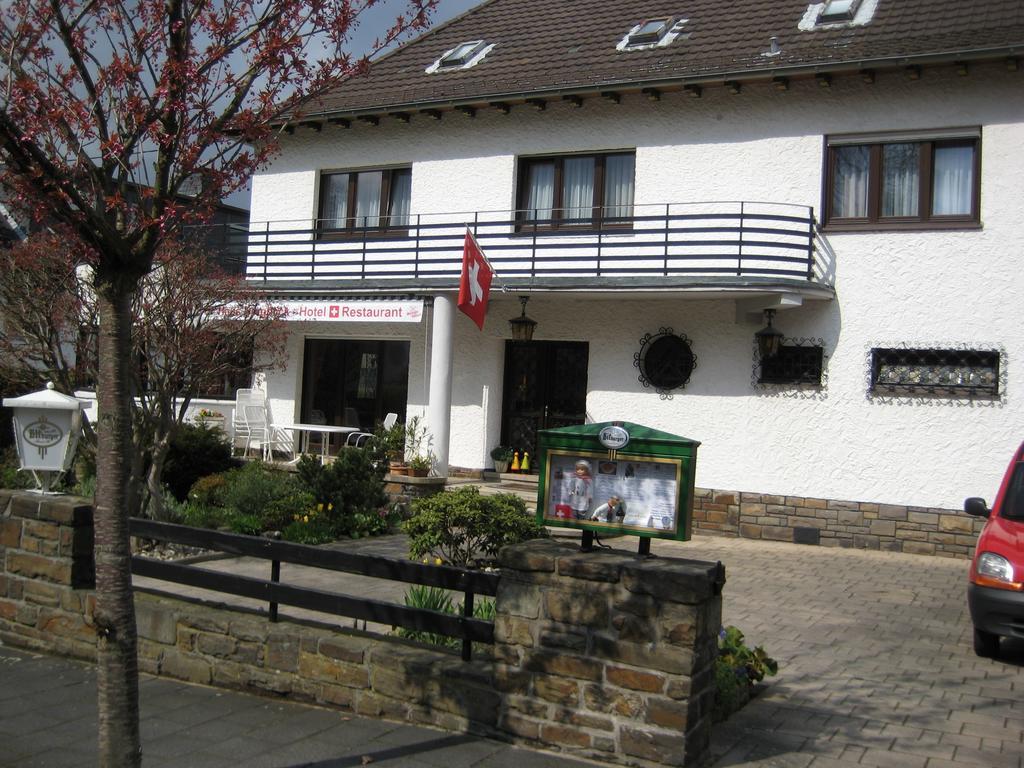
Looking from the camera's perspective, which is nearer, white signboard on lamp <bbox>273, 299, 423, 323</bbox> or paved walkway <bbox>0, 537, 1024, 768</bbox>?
paved walkway <bbox>0, 537, 1024, 768</bbox>

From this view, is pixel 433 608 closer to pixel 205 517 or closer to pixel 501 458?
pixel 205 517

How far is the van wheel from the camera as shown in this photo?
758 centimetres

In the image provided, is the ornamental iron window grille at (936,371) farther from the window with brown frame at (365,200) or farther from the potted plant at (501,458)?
the window with brown frame at (365,200)

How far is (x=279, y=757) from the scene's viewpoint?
16.2 feet

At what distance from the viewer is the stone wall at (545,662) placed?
15.6 feet

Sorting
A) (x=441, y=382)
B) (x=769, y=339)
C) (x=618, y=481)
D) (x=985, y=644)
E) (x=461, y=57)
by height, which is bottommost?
(x=985, y=644)

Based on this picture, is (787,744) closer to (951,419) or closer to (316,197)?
(951,419)

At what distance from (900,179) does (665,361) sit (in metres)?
4.08

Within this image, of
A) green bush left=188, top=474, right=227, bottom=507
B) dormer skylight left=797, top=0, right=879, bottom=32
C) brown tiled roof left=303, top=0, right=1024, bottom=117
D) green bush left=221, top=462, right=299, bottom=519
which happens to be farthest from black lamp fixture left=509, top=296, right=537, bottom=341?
dormer skylight left=797, top=0, right=879, bottom=32

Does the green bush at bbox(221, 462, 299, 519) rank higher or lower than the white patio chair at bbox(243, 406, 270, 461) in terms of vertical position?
lower

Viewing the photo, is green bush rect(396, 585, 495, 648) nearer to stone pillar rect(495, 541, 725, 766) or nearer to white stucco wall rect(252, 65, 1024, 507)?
stone pillar rect(495, 541, 725, 766)

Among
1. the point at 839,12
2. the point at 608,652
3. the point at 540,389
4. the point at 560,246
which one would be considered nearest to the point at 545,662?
the point at 608,652

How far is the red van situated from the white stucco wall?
510 centimetres

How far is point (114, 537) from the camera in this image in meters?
4.01
